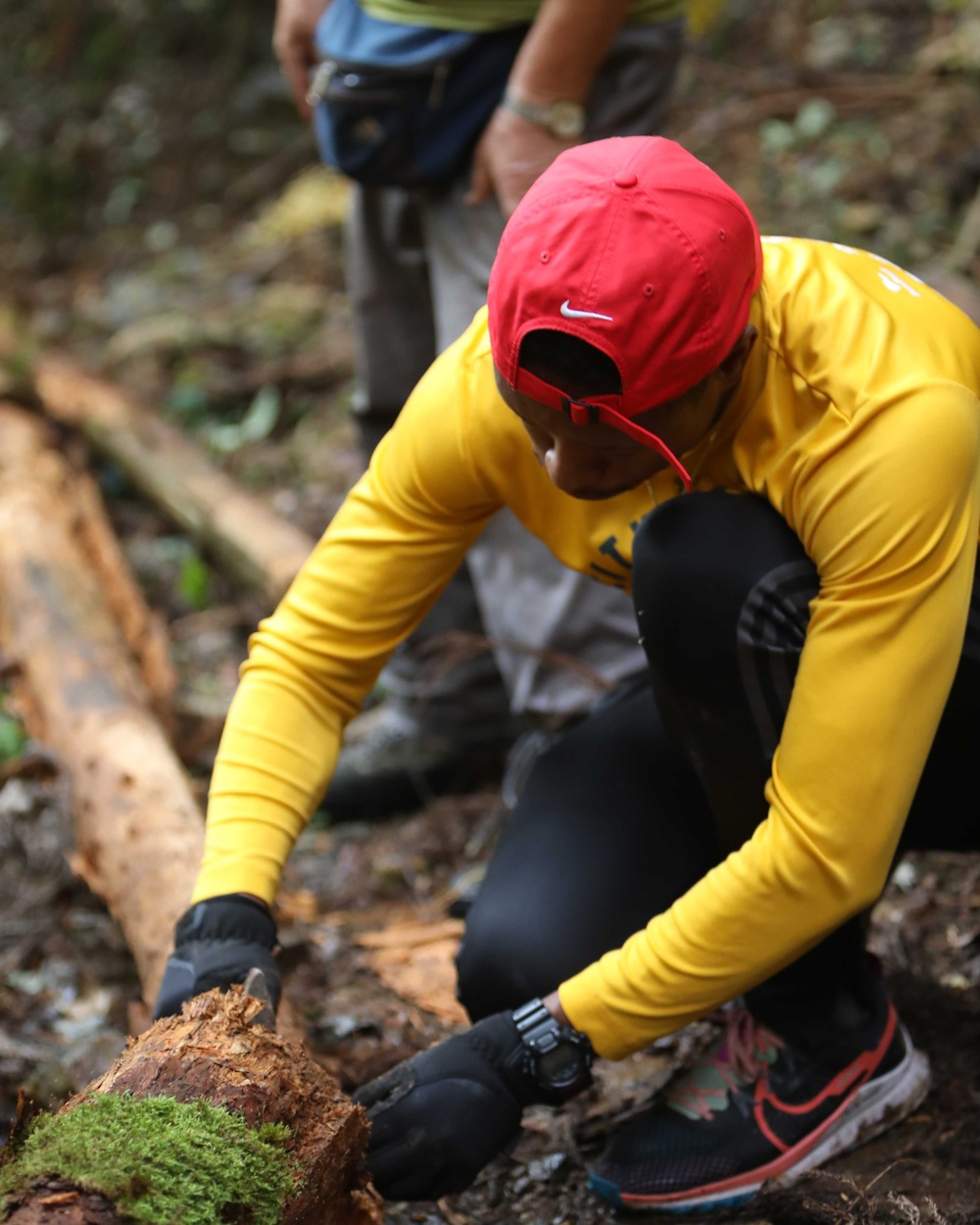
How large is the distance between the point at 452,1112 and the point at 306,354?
406 centimetres

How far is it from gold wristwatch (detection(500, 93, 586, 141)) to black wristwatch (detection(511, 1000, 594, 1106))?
1537 mm

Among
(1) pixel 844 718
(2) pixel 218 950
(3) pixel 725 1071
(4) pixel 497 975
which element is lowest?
(3) pixel 725 1071

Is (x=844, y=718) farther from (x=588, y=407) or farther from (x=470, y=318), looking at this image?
(x=470, y=318)

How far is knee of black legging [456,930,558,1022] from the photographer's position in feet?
5.79

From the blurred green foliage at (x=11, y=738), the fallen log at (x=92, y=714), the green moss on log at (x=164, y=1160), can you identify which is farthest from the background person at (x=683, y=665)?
the blurred green foliage at (x=11, y=738)

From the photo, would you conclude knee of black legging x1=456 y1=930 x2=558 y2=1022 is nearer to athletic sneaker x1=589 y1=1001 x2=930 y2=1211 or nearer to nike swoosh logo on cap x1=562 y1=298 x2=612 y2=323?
athletic sneaker x1=589 y1=1001 x2=930 y2=1211

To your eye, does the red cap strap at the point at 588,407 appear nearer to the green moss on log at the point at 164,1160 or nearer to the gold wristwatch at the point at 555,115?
the green moss on log at the point at 164,1160

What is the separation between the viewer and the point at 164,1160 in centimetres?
126

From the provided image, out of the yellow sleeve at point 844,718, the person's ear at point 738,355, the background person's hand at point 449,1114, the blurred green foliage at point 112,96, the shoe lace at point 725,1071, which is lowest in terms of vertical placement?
the blurred green foliage at point 112,96

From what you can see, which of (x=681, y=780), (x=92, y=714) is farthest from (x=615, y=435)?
(x=92, y=714)

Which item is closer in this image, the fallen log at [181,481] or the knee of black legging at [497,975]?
the knee of black legging at [497,975]

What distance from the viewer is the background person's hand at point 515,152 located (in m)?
2.19

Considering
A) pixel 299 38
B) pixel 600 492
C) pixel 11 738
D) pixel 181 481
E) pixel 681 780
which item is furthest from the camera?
pixel 181 481

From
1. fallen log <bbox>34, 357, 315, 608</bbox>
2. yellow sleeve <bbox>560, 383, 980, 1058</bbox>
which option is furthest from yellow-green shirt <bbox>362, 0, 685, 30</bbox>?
fallen log <bbox>34, 357, 315, 608</bbox>
